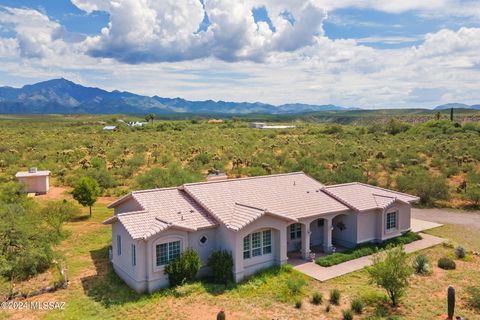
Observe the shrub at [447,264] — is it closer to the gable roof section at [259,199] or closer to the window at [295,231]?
the gable roof section at [259,199]

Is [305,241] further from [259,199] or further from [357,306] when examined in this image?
[357,306]

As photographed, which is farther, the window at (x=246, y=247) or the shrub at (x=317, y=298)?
the window at (x=246, y=247)

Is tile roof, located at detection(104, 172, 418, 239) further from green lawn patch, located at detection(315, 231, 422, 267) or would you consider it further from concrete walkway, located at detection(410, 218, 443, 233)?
concrete walkway, located at detection(410, 218, 443, 233)

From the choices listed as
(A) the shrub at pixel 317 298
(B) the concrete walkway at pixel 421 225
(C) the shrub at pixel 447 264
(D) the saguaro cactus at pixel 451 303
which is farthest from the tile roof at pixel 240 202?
(D) the saguaro cactus at pixel 451 303

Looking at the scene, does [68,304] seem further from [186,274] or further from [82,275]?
[186,274]

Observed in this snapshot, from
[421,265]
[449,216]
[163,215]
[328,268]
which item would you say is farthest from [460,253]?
[163,215]

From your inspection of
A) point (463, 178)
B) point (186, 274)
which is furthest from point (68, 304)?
point (463, 178)
